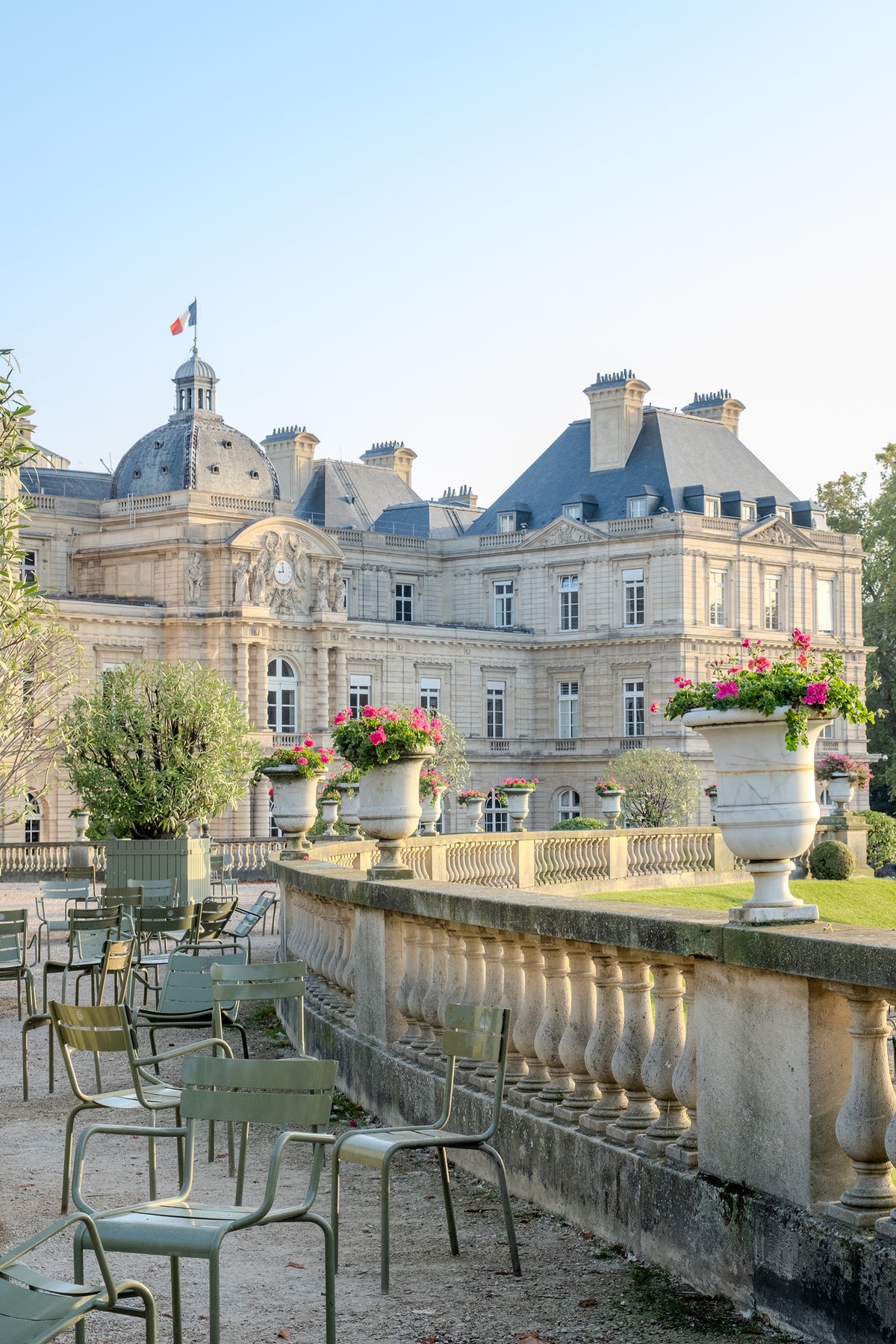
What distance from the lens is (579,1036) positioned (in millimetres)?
5844

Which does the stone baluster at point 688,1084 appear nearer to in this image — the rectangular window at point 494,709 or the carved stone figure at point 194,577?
the carved stone figure at point 194,577

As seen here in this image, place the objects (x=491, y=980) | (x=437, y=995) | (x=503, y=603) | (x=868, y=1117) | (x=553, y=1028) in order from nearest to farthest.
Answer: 1. (x=868, y=1117)
2. (x=553, y=1028)
3. (x=491, y=980)
4. (x=437, y=995)
5. (x=503, y=603)

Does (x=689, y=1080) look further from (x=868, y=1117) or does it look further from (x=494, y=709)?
(x=494, y=709)

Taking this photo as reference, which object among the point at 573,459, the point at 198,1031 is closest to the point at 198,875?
the point at 198,1031

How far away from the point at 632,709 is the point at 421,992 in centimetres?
5240

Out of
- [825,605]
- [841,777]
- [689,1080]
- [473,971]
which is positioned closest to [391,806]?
[473,971]

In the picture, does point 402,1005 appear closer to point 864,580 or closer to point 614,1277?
point 614,1277

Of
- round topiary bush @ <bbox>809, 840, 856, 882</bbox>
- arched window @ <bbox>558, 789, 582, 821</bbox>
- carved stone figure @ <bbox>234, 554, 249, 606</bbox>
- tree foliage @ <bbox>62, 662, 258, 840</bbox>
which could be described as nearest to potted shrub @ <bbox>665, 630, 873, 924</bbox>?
tree foliage @ <bbox>62, 662, 258, 840</bbox>

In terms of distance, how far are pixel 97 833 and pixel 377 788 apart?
17.6m

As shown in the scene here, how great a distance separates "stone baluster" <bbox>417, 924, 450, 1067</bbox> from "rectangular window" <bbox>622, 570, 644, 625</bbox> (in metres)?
52.6

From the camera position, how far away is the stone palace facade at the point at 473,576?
52.2 metres

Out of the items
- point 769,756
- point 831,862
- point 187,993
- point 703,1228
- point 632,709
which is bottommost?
point 831,862

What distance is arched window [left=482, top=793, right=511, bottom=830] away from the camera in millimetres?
57938

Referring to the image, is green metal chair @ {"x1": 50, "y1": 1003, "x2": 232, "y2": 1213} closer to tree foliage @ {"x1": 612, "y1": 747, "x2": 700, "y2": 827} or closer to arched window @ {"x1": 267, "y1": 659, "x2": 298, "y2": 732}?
tree foliage @ {"x1": 612, "y1": 747, "x2": 700, "y2": 827}
